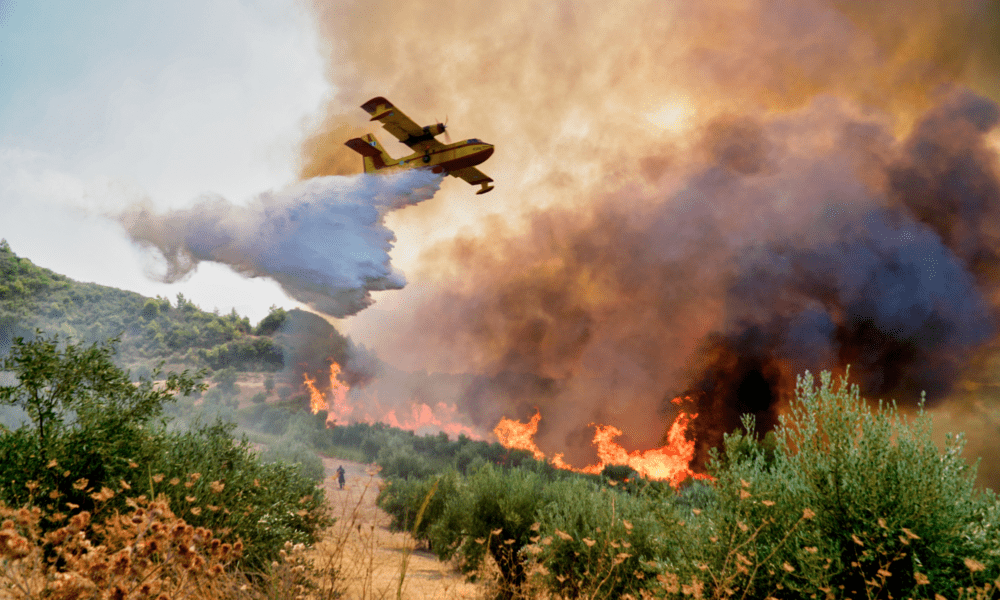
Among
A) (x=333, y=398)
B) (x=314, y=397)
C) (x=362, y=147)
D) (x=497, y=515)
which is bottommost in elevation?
(x=497, y=515)

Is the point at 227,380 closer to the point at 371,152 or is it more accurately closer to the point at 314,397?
the point at 314,397

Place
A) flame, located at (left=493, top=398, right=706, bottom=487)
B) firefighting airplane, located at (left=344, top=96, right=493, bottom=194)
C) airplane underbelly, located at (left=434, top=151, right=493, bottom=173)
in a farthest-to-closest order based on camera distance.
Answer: flame, located at (left=493, top=398, right=706, bottom=487) → airplane underbelly, located at (left=434, top=151, right=493, bottom=173) → firefighting airplane, located at (left=344, top=96, right=493, bottom=194)

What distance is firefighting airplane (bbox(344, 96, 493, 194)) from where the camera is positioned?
88.2 feet

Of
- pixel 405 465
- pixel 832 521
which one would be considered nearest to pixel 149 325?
pixel 405 465

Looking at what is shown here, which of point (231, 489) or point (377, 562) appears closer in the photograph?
point (377, 562)

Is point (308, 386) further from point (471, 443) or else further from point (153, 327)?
point (471, 443)

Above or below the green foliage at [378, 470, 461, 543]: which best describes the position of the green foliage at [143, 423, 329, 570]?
above

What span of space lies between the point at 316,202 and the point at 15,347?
95.4ft

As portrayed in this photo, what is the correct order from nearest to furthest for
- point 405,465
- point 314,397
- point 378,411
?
1. point 405,465
2. point 314,397
3. point 378,411

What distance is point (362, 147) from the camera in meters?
37.3

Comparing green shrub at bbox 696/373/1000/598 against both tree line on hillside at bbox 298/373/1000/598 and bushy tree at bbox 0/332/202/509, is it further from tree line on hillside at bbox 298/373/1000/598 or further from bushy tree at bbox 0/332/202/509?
bushy tree at bbox 0/332/202/509

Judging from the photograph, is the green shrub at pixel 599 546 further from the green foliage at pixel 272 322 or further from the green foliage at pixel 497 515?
the green foliage at pixel 272 322

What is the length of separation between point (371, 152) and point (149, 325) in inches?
3497

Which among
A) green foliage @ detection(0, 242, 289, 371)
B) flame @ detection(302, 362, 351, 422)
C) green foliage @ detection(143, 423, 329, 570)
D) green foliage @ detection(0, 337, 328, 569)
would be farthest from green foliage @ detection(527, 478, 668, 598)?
green foliage @ detection(0, 242, 289, 371)
